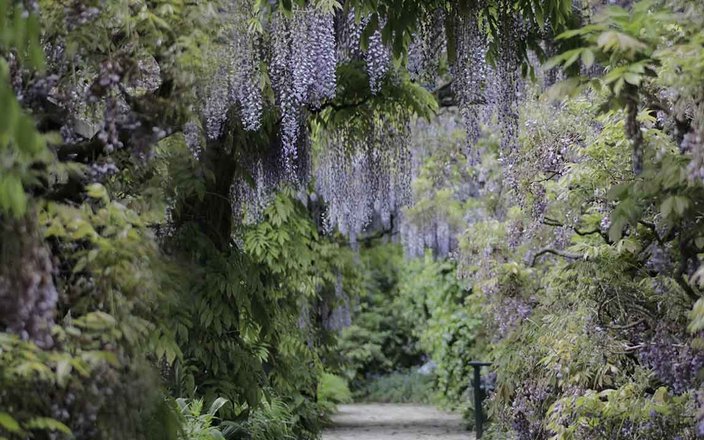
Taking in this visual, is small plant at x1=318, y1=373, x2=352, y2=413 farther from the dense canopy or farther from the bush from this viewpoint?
the dense canopy

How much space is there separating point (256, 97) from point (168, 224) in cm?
107

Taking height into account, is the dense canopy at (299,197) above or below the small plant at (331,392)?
above

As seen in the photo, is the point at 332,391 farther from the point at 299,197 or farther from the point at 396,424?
the point at 299,197

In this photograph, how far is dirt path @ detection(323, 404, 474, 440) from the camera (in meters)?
12.2

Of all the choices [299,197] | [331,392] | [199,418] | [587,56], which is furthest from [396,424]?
[587,56]

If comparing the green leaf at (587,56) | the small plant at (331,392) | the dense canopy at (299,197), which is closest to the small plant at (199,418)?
the dense canopy at (299,197)

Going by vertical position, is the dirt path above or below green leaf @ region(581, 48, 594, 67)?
below

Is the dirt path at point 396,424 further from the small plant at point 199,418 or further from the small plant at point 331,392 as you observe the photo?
the small plant at point 199,418

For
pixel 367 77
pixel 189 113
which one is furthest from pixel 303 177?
pixel 189 113

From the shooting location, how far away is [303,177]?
7.56 metres

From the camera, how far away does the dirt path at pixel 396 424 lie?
12.2 metres

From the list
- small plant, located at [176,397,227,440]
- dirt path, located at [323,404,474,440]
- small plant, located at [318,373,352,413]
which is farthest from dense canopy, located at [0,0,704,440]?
small plant, located at [318,373,352,413]

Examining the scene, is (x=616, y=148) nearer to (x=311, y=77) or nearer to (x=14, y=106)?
(x=311, y=77)

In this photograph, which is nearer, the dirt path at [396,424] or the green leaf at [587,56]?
the green leaf at [587,56]
